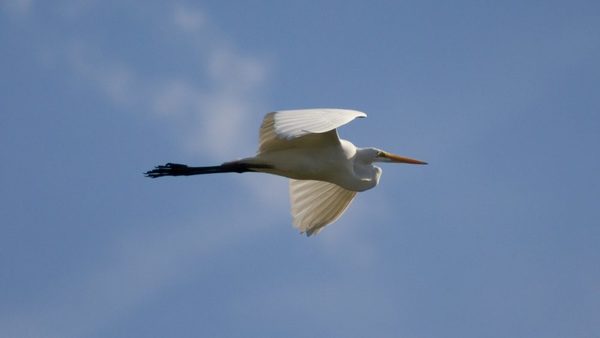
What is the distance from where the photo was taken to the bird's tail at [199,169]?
447 inches

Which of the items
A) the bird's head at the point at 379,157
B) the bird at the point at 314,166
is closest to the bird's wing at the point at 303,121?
the bird at the point at 314,166

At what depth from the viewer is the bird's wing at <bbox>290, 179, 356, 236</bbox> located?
12.4m

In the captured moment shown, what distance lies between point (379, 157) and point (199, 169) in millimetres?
1854

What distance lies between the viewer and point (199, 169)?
11727 mm

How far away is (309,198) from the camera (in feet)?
40.9

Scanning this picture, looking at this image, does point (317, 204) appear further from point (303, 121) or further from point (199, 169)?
point (303, 121)

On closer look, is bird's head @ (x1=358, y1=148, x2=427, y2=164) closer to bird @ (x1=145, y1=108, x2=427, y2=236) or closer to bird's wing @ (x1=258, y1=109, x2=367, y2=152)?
Answer: bird @ (x1=145, y1=108, x2=427, y2=236)

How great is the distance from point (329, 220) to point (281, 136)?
326 cm

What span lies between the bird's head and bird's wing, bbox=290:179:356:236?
18.8 inches

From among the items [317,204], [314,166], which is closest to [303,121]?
[314,166]

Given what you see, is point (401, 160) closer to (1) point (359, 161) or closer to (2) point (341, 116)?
(1) point (359, 161)

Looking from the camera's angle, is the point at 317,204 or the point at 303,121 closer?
the point at 303,121

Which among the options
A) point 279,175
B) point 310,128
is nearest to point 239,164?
point 279,175

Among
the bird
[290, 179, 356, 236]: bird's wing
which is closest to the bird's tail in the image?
the bird
